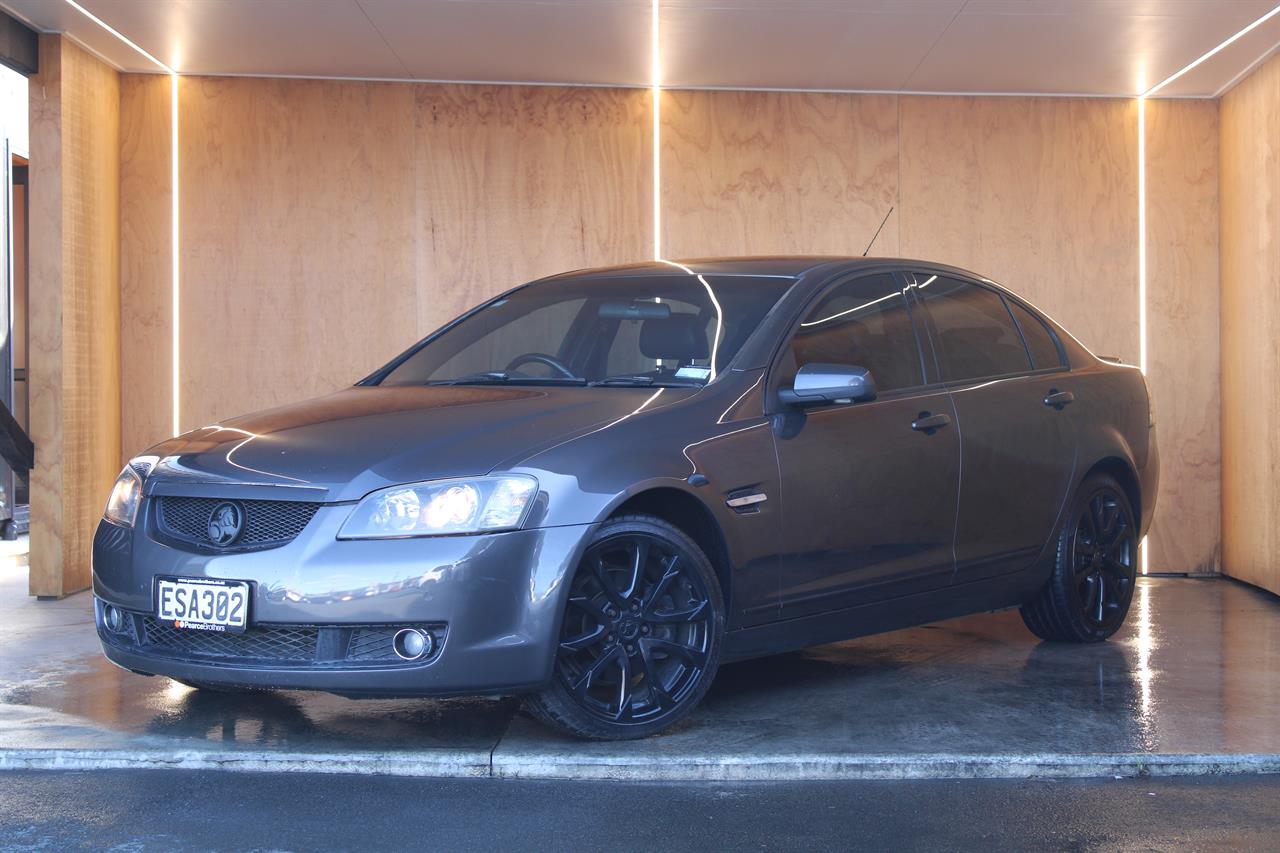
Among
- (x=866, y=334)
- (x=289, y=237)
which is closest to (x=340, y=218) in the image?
(x=289, y=237)

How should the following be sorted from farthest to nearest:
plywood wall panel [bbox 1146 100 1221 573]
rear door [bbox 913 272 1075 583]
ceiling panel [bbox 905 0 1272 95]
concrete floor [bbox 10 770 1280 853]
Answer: plywood wall panel [bbox 1146 100 1221 573] < ceiling panel [bbox 905 0 1272 95] < rear door [bbox 913 272 1075 583] < concrete floor [bbox 10 770 1280 853]

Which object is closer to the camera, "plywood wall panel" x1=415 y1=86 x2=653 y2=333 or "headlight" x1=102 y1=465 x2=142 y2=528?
"headlight" x1=102 y1=465 x2=142 y2=528

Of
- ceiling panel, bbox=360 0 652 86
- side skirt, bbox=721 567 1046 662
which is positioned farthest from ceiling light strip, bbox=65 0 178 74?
side skirt, bbox=721 567 1046 662

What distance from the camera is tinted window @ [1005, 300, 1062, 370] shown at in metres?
6.10

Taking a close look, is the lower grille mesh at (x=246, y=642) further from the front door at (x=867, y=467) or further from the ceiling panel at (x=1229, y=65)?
the ceiling panel at (x=1229, y=65)

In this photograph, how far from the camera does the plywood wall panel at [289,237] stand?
8641mm

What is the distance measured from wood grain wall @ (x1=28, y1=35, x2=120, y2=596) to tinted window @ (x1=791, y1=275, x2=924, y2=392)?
4.52 metres

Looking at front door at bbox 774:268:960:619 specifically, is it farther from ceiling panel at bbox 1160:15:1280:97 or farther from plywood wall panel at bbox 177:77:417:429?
plywood wall panel at bbox 177:77:417:429

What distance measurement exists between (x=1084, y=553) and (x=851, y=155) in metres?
3.55

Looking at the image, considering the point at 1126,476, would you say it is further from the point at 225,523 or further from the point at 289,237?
the point at 289,237

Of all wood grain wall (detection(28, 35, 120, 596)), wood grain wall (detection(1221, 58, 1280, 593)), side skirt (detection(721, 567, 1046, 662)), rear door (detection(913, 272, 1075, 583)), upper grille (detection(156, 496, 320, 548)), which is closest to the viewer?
upper grille (detection(156, 496, 320, 548))

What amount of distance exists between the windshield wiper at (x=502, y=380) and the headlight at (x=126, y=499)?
1.13 m

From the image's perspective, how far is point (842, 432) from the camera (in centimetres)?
496

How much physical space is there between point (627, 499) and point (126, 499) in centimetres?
152
